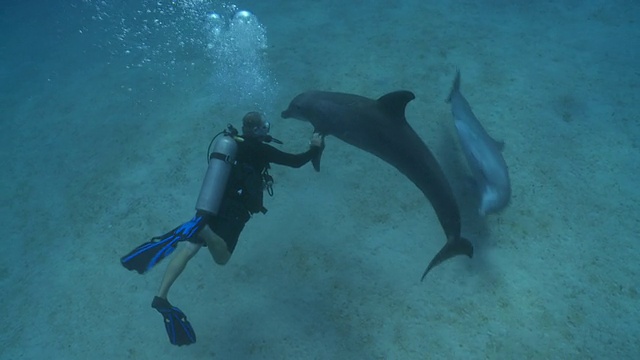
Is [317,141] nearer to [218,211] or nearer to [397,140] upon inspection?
[397,140]

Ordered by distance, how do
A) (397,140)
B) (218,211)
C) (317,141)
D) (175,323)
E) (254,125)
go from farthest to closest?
(317,141)
(397,140)
(254,125)
(218,211)
(175,323)

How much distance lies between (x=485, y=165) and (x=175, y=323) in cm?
471

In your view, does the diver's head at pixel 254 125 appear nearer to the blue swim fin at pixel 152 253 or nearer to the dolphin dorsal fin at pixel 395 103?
the blue swim fin at pixel 152 253

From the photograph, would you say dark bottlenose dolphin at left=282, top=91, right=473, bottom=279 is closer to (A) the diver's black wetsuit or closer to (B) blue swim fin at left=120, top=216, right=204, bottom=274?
(A) the diver's black wetsuit

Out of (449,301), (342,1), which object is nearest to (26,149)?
(342,1)

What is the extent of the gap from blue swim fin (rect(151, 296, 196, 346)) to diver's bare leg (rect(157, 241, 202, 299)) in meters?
0.10

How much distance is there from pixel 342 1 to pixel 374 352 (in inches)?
409

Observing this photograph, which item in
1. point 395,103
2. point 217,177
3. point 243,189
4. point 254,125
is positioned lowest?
point 243,189

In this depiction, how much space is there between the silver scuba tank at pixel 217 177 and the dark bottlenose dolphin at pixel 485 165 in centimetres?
349

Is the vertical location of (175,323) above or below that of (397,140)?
below

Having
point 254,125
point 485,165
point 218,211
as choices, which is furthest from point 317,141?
point 485,165

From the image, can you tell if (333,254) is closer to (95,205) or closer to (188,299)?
(188,299)

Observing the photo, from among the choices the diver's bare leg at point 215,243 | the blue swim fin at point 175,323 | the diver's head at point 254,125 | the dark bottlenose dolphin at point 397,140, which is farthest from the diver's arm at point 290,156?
the blue swim fin at point 175,323

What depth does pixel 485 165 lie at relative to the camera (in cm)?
540
